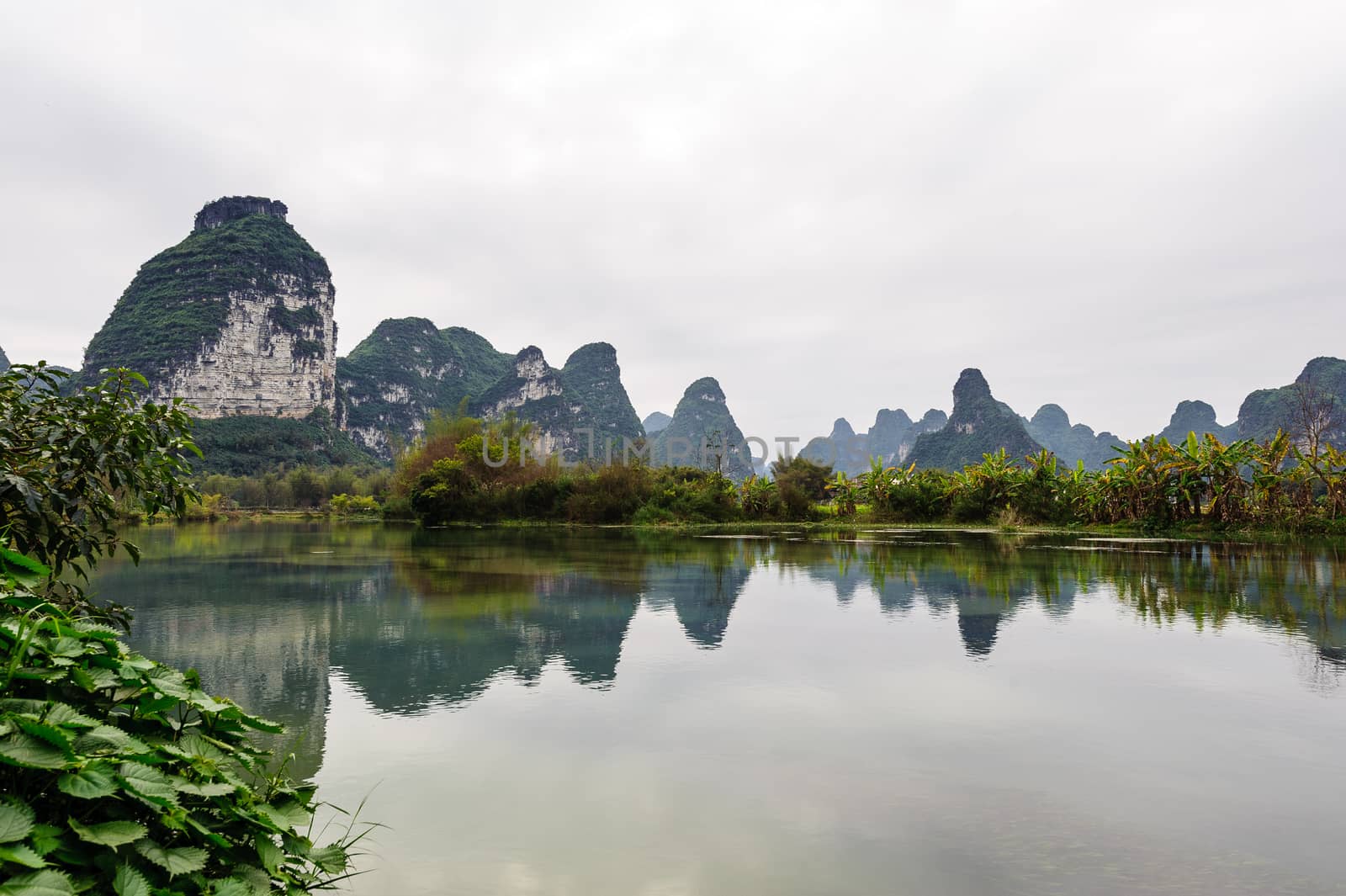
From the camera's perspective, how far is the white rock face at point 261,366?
91.6 meters

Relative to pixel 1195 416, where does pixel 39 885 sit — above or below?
below

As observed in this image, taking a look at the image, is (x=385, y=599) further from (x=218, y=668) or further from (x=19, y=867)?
(x=19, y=867)

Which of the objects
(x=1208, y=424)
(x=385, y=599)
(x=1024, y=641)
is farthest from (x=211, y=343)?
(x=1208, y=424)

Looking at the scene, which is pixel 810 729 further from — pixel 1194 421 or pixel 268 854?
pixel 1194 421

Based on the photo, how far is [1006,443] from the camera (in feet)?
311

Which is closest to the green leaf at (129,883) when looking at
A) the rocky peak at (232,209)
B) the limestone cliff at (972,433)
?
the limestone cliff at (972,433)

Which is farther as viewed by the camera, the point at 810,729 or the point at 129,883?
the point at 810,729

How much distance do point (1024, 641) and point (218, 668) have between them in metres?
7.85

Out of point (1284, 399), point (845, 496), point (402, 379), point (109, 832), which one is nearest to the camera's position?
point (109, 832)

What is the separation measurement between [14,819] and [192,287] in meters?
118

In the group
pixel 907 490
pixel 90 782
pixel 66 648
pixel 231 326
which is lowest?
pixel 90 782

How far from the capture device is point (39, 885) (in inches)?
53.9

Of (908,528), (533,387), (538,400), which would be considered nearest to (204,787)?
(908,528)

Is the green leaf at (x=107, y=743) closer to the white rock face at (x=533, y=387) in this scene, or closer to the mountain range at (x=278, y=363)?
the mountain range at (x=278, y=363)
